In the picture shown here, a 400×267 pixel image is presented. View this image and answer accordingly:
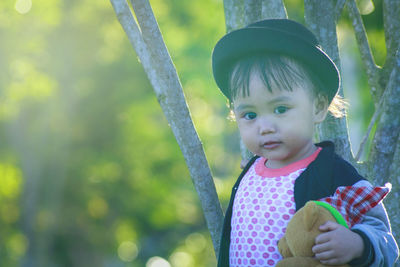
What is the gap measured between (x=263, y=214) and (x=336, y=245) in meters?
0.42

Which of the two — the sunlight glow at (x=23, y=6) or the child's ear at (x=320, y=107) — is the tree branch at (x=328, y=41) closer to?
the child's ear at (x=320, y=107)

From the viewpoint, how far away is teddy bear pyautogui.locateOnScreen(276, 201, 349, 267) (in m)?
1.86

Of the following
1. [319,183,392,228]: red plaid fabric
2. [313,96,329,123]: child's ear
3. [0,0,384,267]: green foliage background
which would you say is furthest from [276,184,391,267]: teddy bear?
[0,0,384,267]: green foliage background

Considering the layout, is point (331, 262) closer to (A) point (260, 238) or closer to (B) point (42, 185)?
(A) point (260, 238)

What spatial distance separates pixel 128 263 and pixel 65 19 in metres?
9.82

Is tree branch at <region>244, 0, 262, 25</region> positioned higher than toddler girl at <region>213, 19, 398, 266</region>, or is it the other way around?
tree branch at <region>244, 0, 262, 25</region>

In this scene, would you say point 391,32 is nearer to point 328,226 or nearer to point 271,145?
point 271,145

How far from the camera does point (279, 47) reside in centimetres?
218

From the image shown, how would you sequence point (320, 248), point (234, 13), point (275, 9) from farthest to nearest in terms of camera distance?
1. point (275, 9)
2. point (234, 13)
3. point (320, 248)

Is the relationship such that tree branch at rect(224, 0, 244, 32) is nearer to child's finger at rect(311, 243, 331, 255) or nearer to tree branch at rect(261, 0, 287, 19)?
tree branch at rect(261, 0, 287, 19)

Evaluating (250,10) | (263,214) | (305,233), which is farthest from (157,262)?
(305,233)

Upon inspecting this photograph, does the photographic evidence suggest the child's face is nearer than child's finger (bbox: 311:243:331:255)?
No

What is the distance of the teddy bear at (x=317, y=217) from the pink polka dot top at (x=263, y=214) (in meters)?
0.16

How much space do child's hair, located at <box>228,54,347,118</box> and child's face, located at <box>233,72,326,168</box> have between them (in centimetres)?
2
